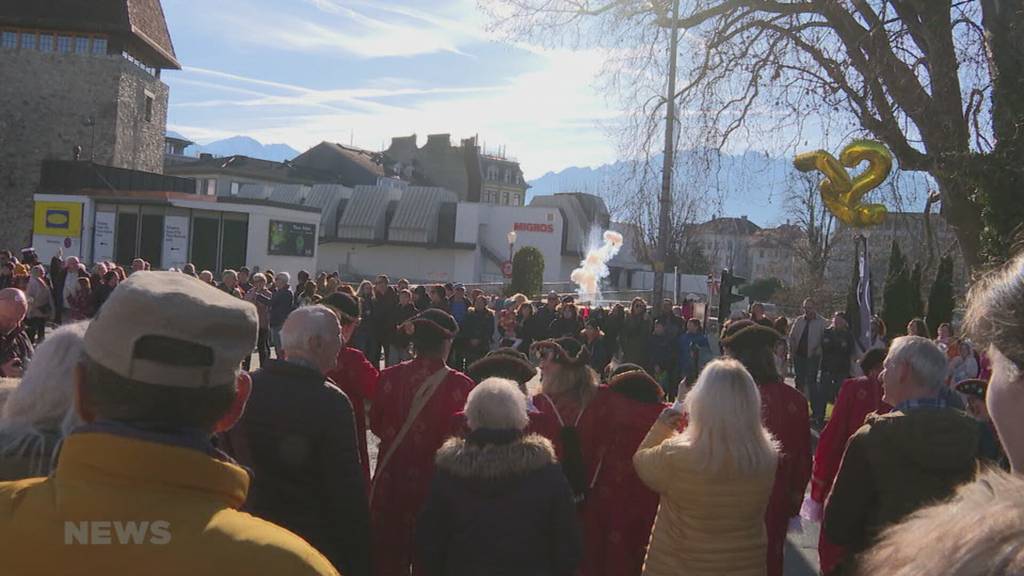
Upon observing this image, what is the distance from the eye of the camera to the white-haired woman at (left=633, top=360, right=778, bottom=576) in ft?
12.7

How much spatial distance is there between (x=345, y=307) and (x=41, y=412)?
3259mm

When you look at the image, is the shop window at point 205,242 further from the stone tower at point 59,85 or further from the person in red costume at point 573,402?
the person in red costume at point 573,402

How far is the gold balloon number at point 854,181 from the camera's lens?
12.7 m

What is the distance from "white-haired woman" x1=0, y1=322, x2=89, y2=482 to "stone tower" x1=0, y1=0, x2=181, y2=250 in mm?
50164

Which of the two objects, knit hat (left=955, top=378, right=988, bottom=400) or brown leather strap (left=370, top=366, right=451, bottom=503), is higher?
knit hat (left=955, top=378, right=988, bottom=400)

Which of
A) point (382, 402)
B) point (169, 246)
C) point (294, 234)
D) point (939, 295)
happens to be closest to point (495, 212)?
point (294, 234)

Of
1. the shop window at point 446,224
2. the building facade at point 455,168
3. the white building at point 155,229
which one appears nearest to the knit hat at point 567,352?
the white building at point 155,229

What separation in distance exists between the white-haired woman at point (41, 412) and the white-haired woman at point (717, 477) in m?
2.42

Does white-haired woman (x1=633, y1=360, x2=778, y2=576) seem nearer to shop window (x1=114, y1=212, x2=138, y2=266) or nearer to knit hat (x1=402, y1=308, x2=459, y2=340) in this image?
knit hat (x1=402, y1=308, x2=459, y2=340)

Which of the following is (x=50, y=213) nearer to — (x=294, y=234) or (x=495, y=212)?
(x=294, y=234)

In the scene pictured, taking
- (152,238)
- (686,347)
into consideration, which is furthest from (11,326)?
(152,238)

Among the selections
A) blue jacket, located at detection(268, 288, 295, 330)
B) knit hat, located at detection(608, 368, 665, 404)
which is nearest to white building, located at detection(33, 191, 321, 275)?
blue jacket, located at detection(268, 288, 295, 330)

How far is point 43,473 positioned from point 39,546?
1.31 m

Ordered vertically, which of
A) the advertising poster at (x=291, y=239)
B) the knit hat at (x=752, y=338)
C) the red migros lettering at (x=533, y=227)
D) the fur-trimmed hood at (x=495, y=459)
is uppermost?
the red migros lettering at (x=533, y=227)
